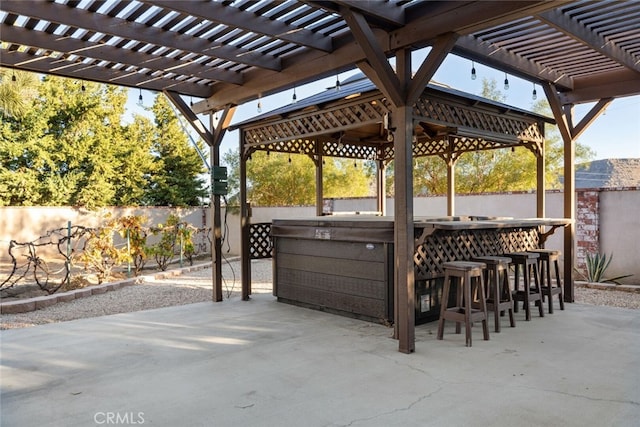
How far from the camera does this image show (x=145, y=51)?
472cm

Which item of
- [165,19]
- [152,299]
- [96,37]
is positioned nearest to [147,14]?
[165,19]

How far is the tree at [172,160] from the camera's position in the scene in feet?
55.2

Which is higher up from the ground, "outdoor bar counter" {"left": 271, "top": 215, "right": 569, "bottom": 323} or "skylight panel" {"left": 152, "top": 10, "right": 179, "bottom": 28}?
"skylight panel" {"left": 152, "top": 10, "right": 179, "bottom": 28}

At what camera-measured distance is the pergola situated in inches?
142

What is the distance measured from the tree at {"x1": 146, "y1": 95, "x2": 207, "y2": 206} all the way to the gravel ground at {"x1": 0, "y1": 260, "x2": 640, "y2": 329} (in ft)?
29.3

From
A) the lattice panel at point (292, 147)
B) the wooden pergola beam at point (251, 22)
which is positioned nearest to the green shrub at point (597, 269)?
the lattice panel at point (292, 147)

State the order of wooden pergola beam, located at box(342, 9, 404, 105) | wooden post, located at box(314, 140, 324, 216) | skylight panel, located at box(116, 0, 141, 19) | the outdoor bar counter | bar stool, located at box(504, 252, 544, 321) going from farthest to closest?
wooden post, located at box(314, 140, 324, 216) → bar stool, located at box(504, 252, 544, 321) → the outdoor bar counter → skylight panel, located at box(116, 0, 141, 19) → wooden pergola beam, located at box(342, 9, 404, 105)

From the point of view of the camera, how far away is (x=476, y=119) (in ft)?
17.2

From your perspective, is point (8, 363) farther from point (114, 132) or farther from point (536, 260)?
point (114, 132)

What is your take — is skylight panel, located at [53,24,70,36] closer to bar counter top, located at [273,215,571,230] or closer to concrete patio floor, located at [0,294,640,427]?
concrete patio floor, located at [0,294,640,427]

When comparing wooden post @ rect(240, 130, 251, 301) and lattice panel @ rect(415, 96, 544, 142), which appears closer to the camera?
lattice panel @ rect(415, 96, 544, 142)

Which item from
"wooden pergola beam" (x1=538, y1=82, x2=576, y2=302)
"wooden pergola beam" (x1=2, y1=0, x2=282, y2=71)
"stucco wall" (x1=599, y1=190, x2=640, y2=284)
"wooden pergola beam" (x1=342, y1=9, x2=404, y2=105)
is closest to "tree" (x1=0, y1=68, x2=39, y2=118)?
"wooden pergola beam" (x1=2, y1=0, x2=282, y2=71)

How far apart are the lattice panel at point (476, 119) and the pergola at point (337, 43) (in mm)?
441

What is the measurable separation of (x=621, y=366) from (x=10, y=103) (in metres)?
9.62
